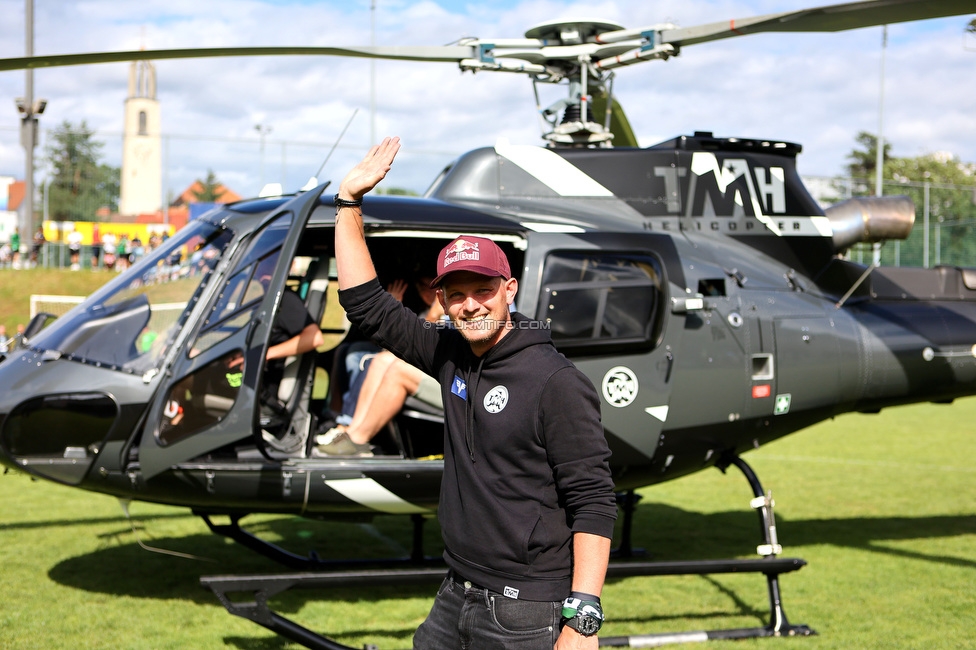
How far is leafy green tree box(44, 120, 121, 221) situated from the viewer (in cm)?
2666

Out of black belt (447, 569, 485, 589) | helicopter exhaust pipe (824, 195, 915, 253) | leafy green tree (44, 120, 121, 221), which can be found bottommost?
black belt (447, 569, 485, 589)

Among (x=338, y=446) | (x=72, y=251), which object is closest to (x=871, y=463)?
(x=338, y=446)

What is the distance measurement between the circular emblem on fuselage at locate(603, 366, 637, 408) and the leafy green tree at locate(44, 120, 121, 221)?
2480cm

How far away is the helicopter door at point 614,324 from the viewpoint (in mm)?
5270

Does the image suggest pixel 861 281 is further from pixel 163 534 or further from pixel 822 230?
pixel 163 534

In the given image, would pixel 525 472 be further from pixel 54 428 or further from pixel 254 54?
pixel 254 54

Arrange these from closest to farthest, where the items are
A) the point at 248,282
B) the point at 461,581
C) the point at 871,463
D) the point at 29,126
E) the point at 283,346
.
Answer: the point at 461,581 → the point at 248,282 → the point at 283,346 → the point at 871,463 → the point at 29,126

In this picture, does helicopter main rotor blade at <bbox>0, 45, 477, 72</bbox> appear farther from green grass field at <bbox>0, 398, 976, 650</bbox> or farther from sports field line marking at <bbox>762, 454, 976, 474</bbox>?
sports field line marking at <bbox>762, 454, 976, 474</bbox>

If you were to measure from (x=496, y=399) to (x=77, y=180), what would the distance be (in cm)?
2853

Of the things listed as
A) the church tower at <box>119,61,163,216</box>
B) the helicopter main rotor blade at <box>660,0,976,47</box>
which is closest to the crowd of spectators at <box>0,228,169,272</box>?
the church tower at <box>119,61,163,216</box>

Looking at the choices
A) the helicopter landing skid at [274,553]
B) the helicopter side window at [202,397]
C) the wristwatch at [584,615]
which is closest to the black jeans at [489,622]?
the wristwatch at [584,615]

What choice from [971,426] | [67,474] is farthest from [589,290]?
[971,426]

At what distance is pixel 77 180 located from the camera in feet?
90.1

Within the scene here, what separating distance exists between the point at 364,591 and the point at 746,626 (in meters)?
2.55
